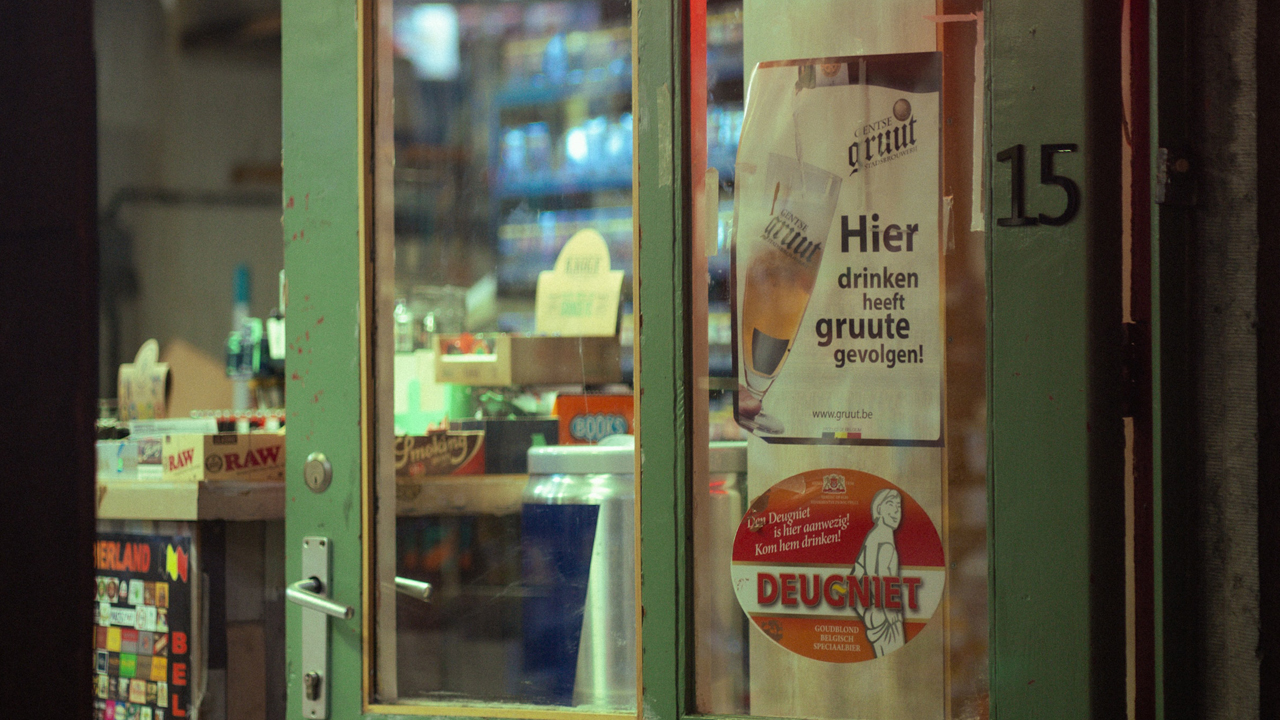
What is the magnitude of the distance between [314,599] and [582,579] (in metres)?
0.42

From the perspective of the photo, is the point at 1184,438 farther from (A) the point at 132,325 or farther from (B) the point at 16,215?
(A) the point at 132,325

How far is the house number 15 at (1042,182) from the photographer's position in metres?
1.19

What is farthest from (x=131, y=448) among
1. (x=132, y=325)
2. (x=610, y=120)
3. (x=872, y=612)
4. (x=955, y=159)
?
(x=132, y=325)

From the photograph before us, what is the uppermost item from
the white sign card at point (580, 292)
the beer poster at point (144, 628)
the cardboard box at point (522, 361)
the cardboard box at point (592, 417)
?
the white sign card at point (580, 292)

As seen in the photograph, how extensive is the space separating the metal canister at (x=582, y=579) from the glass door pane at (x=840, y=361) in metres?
Result: 0.18

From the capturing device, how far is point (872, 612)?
1412mm

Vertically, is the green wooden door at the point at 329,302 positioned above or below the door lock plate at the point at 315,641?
above

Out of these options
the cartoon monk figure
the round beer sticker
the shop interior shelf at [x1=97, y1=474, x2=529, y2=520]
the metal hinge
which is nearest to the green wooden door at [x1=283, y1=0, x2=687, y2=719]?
the shop interior shelf at [x1=97, y1=474, x2=529, y2=520]

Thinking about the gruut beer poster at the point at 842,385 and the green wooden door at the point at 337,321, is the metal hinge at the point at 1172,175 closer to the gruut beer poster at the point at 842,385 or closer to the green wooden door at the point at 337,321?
the gruut beer poster at the point at 842,385

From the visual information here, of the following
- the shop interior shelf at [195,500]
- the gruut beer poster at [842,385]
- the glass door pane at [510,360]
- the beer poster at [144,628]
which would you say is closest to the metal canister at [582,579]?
the glass door pane at [510,360]

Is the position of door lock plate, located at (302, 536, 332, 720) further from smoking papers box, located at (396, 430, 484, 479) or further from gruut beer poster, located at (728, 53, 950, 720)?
gruut beer poster, located at (728, 53, 950, 720)

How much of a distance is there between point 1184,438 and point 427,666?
3.84 ft

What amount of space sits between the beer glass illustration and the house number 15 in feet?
0.94

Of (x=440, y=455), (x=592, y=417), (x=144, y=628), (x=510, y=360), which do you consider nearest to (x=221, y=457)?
(x=144, y=628)
